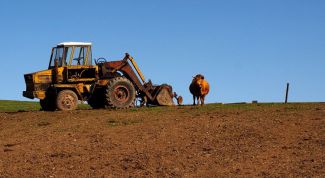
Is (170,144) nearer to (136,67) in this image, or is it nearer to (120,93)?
(120,93)

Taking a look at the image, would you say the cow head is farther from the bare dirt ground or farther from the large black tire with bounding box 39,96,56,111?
the large black tire with bounding box 39,96,56,111

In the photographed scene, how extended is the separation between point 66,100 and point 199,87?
618cm

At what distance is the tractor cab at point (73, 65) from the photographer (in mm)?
29375

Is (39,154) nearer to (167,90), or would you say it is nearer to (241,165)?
(241,165)

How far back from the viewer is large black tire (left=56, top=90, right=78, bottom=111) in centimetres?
2841

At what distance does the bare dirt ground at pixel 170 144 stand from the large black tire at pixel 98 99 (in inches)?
193

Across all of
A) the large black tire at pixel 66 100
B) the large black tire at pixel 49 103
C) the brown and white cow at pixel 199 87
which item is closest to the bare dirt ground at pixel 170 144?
the large black tire at pixel 66 100

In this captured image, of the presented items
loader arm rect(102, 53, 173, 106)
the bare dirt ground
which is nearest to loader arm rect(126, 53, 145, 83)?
loader arm rect(102, 53, 173, 106)

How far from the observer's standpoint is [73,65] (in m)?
29.8

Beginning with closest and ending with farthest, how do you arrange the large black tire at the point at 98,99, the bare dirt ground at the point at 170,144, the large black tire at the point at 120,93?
the bare dirt ground at the point at 170,144, the large black tire at the point at 120,93, the large black tire at the point at 98,99

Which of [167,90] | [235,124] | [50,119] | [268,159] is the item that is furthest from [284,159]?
[167,90]

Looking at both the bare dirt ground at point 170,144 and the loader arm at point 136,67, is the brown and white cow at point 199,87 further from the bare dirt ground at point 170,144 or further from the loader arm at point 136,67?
the bare dirt ground at point 170,144

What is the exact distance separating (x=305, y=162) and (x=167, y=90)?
636 inches

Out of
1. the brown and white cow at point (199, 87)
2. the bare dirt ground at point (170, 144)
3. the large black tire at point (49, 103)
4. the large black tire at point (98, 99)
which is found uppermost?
the brown and white cow at point (199, 87)
